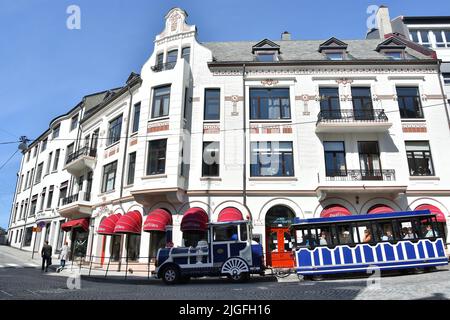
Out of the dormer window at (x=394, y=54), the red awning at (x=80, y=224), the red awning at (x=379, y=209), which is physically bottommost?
the red awning at (x=80, y=224)

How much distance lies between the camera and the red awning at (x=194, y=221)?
1745cm

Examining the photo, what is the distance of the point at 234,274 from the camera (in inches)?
524

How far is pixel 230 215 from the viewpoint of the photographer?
18047 mm

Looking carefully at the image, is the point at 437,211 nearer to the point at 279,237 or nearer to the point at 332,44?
the point at 279,237

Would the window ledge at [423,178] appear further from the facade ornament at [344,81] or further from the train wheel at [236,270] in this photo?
the train wheel at [236,270]

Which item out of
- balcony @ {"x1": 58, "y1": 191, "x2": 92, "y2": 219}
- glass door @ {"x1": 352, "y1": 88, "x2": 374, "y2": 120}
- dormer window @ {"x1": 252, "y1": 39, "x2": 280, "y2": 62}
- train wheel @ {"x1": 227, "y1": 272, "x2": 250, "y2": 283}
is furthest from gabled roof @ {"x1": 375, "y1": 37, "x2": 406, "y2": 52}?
balcony @ {"x1": 58, "y1": 191, "x2": 92, "y2": 219}

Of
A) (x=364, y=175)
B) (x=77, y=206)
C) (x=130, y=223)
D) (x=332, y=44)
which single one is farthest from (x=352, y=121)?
(x=77, y=206)

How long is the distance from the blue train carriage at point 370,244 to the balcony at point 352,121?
7.52 meters

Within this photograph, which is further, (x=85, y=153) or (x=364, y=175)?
(x=85, y=153)

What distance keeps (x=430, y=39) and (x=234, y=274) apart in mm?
28722

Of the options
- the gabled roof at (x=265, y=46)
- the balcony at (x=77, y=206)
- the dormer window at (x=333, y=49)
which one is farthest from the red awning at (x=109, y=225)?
the dormer window at (x=333, y=49)

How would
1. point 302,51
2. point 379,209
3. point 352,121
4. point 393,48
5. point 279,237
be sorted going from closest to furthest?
1. point 379,209
2. point 279,237
3. point 352,121
4. point 393,48
5. point 302,51

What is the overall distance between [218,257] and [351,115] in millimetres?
12763

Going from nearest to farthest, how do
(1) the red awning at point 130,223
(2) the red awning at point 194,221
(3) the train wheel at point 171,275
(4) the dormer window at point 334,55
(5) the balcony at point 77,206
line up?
1. (3) the train wheel at point 171,275
2. (2) the red awning at point 194,221
3. (1) the red awning at point 130,223
4. (4) the dormer window at point 334,55
5. (5) the balcony at point 77,206
